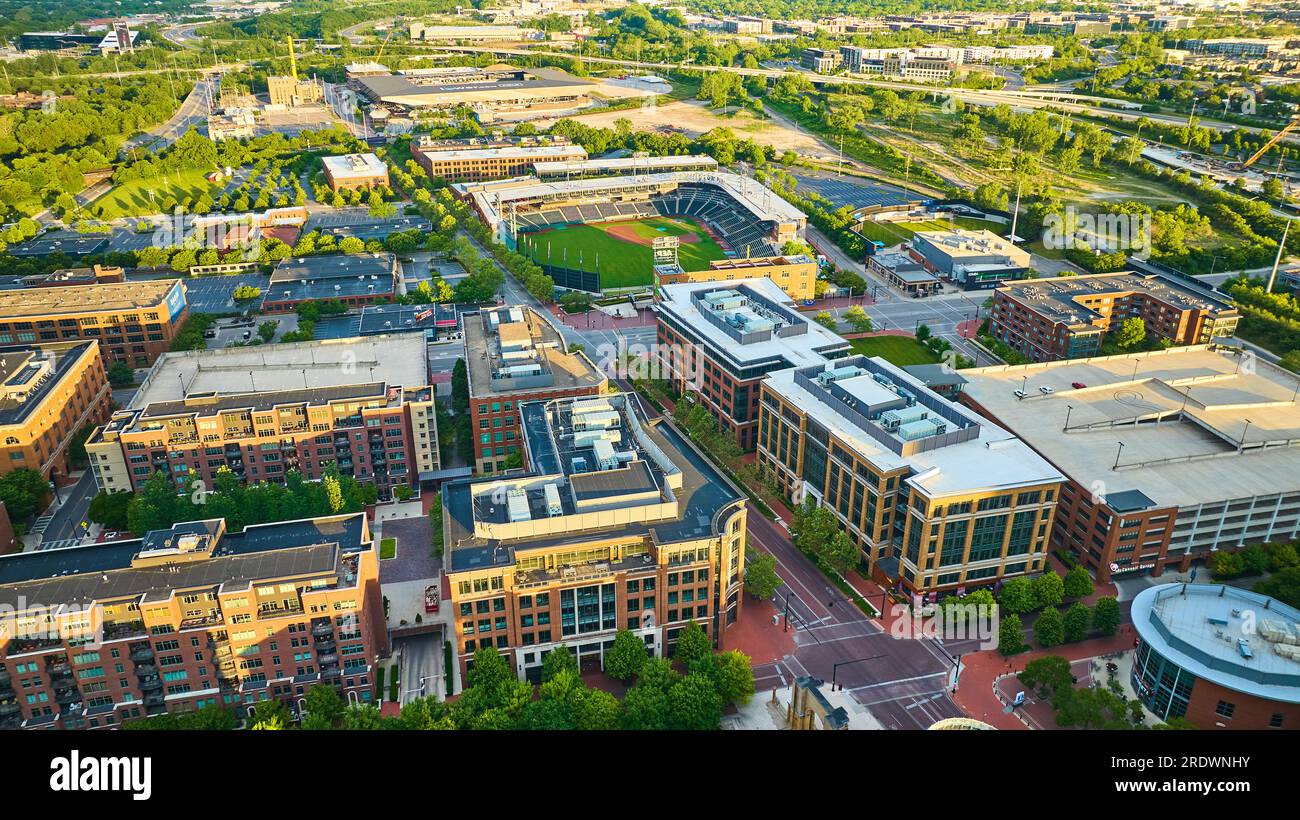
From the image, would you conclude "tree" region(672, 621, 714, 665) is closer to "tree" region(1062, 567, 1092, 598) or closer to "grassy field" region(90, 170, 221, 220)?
"tree" region(1062, 567, 1092, 598)

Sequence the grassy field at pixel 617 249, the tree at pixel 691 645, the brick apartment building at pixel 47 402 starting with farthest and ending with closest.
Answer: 1. the grassy field at pixel 617 249
2. the brick apartment building at pixel 47 402
3. the tree at pixel 691 645

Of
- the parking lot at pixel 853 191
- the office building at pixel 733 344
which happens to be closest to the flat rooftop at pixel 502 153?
the parking lot at pixel 853 191

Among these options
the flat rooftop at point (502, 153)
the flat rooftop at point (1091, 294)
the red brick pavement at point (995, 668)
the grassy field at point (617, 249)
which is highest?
the flat rooftop at point (502, 153)

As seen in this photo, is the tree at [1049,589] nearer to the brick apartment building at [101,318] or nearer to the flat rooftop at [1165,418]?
the flat rooftop at [1165,418]

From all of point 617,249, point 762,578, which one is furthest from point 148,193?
point 762,578
